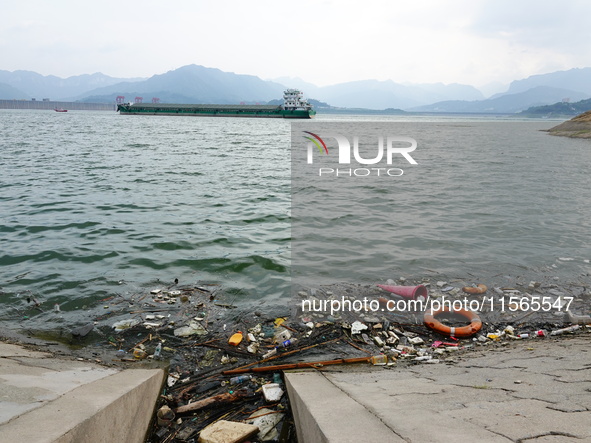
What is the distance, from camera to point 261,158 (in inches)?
1095

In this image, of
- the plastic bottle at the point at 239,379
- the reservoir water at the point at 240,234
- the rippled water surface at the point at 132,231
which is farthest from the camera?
the reservoir water at the point at 240,234

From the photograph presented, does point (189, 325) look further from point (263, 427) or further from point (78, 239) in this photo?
point (78, 239)

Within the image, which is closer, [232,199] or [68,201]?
[68,201]

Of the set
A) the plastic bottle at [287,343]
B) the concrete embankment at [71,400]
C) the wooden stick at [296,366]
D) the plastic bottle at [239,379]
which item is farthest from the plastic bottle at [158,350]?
the plastic bottle at [287,343]

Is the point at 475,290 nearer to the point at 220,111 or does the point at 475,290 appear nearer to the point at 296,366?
the point at 296,366

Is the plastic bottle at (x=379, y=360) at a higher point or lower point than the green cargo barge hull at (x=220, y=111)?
lower

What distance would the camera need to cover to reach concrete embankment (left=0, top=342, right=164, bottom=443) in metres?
2.48

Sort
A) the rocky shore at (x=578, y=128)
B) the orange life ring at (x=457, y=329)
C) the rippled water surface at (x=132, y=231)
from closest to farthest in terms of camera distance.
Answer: the orange life ring at (x=457, y=329) < the rippled water surface at (x=132, y=231) < the rocky shore at (x=578, y=128)

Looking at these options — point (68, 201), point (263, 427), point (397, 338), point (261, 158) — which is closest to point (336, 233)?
point (397, 338)

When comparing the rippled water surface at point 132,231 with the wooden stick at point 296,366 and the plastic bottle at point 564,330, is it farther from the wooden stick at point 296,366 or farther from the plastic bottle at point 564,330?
the plastic bottle at point 564,330

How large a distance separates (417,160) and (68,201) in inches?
943

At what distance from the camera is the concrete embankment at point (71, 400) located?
2.48 metres

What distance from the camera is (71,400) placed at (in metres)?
2.96

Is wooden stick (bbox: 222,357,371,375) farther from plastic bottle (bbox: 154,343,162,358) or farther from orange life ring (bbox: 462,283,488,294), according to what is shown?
orange life ring (bbox: 462,283,488,294)
